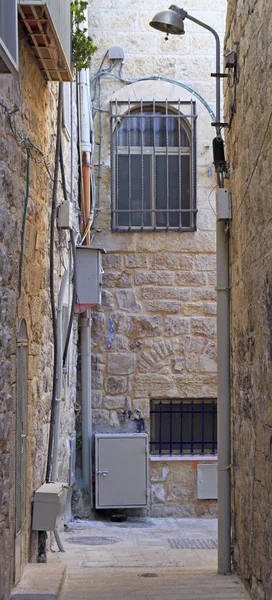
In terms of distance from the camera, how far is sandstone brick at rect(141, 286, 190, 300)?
10125 millimetres

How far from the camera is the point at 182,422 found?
10203mm

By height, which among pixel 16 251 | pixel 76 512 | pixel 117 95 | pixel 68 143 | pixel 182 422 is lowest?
pixel 76 512

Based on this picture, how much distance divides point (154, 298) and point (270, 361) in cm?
561

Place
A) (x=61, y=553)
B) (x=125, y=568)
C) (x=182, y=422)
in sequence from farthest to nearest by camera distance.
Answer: (x=182, y=422)
(x=61, y=553)
(x=125, y=568)

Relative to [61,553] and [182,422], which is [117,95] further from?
[61,553]

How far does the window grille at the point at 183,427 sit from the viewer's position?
10.2 m

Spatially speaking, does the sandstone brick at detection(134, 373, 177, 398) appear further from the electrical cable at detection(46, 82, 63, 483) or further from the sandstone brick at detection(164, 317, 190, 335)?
the electrical cable at detection(46, 82, 63, 483)

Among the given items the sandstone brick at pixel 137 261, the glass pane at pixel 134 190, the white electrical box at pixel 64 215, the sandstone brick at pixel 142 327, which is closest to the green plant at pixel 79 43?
the white electrical box at pixel 64 215

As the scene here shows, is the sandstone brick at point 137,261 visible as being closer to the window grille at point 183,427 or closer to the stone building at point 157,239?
the stone building at point 157,239

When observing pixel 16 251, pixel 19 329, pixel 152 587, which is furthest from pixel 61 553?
pixel 16 251

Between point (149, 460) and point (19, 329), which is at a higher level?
point (19, 329)

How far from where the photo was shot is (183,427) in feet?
33.4

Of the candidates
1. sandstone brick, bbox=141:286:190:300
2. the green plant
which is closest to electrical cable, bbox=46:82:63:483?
the green plant

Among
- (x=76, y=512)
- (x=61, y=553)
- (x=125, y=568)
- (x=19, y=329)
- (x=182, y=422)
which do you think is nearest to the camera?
(x=19, y=329)
